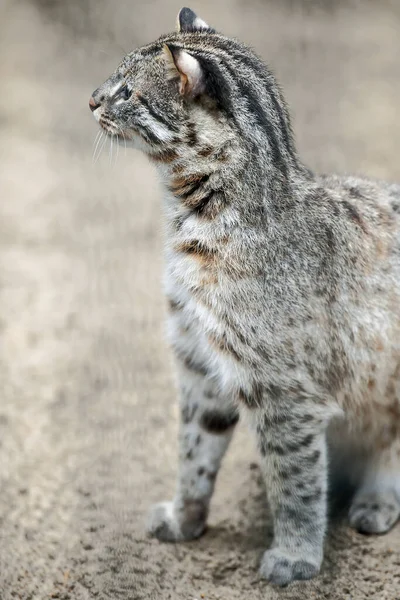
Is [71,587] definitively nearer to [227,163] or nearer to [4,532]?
[4,532]

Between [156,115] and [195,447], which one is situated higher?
[156,115]

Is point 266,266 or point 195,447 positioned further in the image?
point 195,447

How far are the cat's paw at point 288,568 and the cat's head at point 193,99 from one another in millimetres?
1653

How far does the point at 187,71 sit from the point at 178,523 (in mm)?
2042

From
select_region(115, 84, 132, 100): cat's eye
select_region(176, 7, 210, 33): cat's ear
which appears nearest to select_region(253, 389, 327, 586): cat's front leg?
select_region(115, 84, 132, 100): cat's eye

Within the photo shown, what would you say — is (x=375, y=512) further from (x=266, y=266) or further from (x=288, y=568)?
(x=266, y=266)

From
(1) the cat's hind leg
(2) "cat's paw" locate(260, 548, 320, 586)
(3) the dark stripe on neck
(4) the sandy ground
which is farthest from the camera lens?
(1) the cat's hind leg

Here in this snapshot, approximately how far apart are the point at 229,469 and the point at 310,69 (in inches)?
189

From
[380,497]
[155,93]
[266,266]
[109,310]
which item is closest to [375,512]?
[380,497]

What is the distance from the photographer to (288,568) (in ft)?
11.8

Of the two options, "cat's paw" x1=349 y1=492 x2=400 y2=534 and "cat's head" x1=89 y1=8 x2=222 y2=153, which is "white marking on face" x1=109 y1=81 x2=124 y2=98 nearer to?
"cat's head" x1=89 y1=8 x2=222 y2=153

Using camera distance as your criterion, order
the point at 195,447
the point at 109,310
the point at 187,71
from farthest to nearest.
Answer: the point at 109,310 → the point at 195,447 → the point at 187,71

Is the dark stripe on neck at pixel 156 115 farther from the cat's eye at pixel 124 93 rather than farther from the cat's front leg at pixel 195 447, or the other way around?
the cat's front leg at pixel 195 447

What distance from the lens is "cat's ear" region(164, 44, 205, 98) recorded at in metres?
3.13
